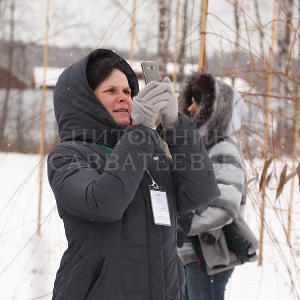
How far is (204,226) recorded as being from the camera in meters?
2.00

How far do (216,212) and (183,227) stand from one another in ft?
0.51

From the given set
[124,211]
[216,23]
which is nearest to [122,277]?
[124,211]

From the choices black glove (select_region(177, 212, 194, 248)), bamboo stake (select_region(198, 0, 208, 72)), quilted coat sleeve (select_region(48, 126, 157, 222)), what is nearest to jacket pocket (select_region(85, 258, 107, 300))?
quilted coat sleeve (select_region(48, 126, 157, 222))

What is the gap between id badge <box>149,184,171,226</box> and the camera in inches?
52.0

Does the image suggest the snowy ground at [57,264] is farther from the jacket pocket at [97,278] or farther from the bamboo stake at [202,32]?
the jacket pocket at [97,278]

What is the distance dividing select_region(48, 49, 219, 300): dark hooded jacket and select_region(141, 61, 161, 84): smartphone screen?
156mm

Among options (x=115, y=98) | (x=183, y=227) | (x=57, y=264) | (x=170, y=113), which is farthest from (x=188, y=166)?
(x=57, y=264)

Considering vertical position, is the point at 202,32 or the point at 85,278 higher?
the point at 202,32

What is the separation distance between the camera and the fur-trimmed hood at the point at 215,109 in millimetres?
2156

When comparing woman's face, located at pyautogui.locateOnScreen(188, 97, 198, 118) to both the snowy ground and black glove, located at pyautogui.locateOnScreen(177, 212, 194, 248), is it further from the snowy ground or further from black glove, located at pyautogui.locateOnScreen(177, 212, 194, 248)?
black glove, located at pyautogui.locateOnScreen(177, 212, 194, 248)

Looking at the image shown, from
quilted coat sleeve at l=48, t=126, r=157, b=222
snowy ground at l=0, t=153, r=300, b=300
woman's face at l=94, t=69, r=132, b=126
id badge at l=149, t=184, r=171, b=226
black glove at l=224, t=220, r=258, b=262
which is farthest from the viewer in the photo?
→ snowy ground at l=0, t=153, r=300, b=300

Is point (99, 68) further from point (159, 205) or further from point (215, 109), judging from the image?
point (215, 109)

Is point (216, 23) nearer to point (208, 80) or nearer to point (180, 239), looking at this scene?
point (208, 80)

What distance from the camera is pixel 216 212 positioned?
202 centimetres
